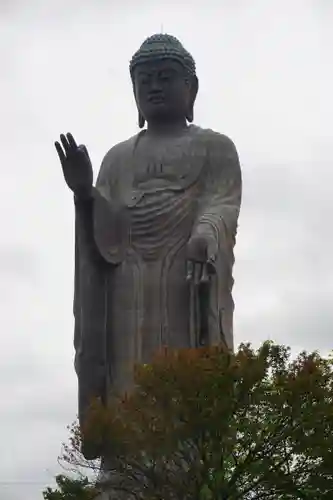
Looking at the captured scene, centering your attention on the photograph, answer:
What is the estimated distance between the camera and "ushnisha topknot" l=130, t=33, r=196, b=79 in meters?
16.9

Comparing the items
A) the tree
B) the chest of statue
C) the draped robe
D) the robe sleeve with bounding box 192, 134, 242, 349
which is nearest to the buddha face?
the chest of statue

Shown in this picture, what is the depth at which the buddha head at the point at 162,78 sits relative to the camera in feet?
55.3

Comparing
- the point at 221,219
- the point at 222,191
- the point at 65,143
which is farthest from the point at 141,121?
the point at 65,143

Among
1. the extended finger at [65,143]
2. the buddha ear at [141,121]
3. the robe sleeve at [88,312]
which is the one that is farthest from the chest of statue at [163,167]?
the extended finger at [65,143]

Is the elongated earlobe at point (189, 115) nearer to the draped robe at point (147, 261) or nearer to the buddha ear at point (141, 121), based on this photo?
the buddha ear at point (141, 121)

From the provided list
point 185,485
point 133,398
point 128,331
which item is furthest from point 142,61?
point 185,485

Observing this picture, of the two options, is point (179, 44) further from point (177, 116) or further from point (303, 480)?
point (303, 480)

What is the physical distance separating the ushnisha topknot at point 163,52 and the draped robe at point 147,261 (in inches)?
50.8

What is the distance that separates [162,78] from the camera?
55.4ft

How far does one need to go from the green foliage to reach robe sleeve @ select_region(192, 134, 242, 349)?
275 cm

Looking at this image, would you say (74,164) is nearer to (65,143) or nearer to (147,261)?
(65,143)

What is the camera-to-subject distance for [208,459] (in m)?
13.5

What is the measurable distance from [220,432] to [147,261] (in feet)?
11.8

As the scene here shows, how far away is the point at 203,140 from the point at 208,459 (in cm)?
530
